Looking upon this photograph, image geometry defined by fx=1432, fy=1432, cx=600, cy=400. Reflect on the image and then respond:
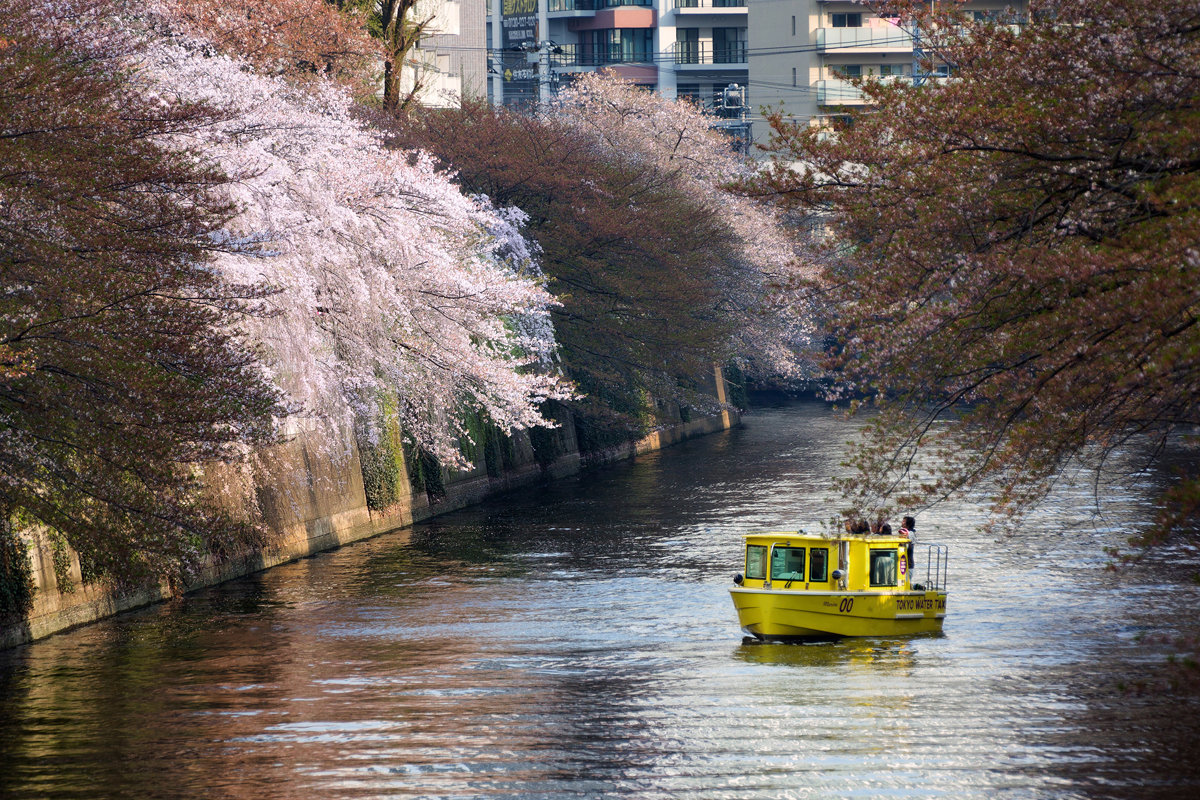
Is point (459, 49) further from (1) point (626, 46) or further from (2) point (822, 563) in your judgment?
(2) point (822, 563)

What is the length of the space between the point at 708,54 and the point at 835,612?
92.6 meters

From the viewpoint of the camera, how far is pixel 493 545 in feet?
124

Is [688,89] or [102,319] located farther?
[688,89]

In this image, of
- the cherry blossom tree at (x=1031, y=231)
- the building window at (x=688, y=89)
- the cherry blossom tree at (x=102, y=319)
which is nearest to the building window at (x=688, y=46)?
the building window at (x=688, y=89)

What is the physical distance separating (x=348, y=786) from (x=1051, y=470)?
341 inches

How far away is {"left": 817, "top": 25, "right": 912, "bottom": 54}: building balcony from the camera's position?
97.1m

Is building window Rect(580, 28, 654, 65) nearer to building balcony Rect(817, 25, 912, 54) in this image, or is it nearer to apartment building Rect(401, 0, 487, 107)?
building balcony Rect(817, 25, 912, 54)

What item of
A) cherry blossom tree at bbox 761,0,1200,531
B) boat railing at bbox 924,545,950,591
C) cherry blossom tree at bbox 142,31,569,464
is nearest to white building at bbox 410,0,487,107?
cherry blossom tree at bbox 142,31,569,464

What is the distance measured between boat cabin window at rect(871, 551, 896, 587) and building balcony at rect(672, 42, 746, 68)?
90409mm

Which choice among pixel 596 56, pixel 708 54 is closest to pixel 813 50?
pixel 708 54

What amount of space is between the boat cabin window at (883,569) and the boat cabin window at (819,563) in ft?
3.36

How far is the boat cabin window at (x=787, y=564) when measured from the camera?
1066 inches

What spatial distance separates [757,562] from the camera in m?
27.3

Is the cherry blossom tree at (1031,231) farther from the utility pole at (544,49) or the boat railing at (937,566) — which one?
the utility pole at (544,49)
